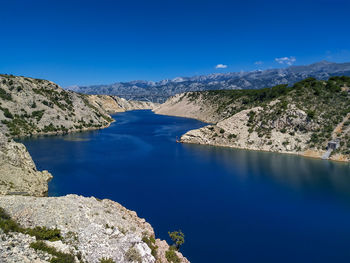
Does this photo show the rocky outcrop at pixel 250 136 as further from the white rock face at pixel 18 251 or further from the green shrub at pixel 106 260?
the white rock face at pixel 18 251

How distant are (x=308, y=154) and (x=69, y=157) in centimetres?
5301

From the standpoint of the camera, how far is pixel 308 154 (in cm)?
5997

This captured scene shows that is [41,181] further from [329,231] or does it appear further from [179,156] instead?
[329,231]

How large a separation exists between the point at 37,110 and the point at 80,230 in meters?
82.2

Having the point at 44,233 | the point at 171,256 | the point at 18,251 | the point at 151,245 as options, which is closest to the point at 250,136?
the point at 171,256

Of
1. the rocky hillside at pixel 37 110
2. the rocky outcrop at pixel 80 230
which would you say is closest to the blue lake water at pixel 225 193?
the rocky outcrop at pixel 80 230

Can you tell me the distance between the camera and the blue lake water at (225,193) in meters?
25.4

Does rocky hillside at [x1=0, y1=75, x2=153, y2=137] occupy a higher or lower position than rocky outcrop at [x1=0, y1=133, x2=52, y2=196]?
higher

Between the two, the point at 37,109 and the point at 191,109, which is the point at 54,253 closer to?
the point at 37,109

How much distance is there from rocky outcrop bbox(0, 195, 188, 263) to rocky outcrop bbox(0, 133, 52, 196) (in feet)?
38.2

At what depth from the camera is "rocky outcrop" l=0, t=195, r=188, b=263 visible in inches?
634

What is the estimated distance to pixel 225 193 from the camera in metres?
38.2

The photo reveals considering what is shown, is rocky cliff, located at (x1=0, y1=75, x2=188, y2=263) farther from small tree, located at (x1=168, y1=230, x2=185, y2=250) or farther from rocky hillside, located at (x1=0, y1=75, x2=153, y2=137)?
rocky hillside, located at (x1=0, y1=75, x2=153, y2=137)

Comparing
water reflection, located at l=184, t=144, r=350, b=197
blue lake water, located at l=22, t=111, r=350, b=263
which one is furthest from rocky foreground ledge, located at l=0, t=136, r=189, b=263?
water reflection, located at l=184, t=144, r=350, b=197
